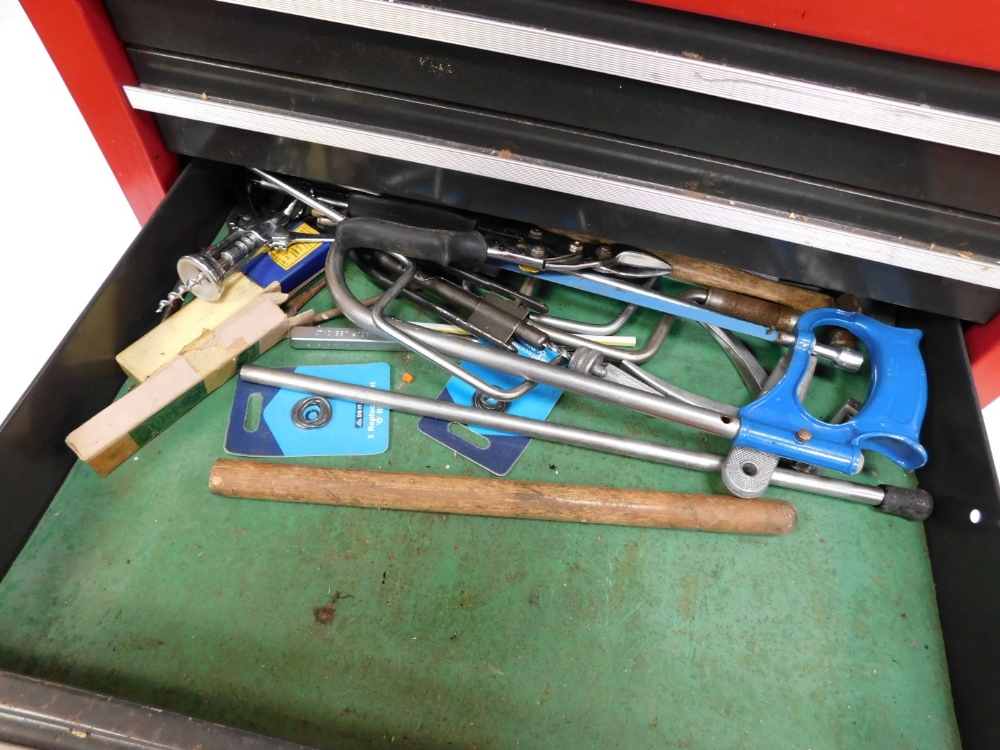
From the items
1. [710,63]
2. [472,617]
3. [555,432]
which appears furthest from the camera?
[555,432]

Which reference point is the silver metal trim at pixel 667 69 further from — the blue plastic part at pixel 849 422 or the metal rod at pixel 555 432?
the metal rod at pixel 555 432

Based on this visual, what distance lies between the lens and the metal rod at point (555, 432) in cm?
88

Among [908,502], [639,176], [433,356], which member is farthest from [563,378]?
[908,502]

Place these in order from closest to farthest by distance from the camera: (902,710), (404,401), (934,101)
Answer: (934,101) < (902,710) < (404,401)

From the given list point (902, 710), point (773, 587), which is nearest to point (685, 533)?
point (773, 587)

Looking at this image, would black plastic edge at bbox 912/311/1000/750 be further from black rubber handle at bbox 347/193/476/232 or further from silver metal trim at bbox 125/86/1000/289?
black rubber handle at bbox 347/193/476/232

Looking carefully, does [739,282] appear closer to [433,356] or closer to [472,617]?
[433,356]

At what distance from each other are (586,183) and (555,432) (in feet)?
1.14

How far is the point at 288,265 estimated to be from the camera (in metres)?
1.01

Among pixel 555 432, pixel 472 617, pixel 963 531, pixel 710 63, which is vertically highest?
pixel 710 63

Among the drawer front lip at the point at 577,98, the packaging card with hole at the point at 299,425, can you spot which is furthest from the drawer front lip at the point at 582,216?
the packaging card with hole at the point at 299,425

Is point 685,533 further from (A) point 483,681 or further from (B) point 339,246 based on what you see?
(B) point 339,246

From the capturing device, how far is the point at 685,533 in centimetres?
86

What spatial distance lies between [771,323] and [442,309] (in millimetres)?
519
